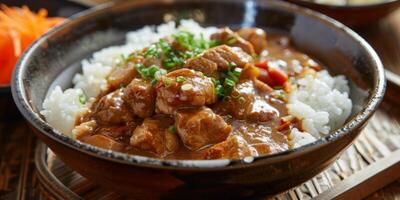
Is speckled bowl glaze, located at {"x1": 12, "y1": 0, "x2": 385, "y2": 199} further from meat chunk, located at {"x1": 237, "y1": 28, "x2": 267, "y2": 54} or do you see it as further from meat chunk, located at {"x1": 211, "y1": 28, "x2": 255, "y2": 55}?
meat chunk, located at {"x1": 211, "y1": 28, "x2": 255, "y2": 55}

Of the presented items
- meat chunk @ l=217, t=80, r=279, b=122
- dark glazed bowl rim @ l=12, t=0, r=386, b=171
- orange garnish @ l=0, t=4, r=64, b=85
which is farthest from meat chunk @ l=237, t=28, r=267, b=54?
orange garnish @ l=0, t=4, r=64, b=85

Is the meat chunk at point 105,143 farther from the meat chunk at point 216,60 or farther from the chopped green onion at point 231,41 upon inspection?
the chopped green onion at point 231,41

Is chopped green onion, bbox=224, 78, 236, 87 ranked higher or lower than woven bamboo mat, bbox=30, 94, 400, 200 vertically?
higher

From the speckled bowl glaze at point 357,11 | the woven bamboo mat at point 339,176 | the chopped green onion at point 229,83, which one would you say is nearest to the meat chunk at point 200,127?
the chopped green onion at point 229,83

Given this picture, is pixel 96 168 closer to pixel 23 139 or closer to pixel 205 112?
pixel 205 112

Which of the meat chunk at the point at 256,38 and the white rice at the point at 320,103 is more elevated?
the meat chunk at the point at 256,38

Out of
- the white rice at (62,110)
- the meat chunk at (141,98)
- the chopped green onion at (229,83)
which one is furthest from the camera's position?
the white rice at (62,110)
